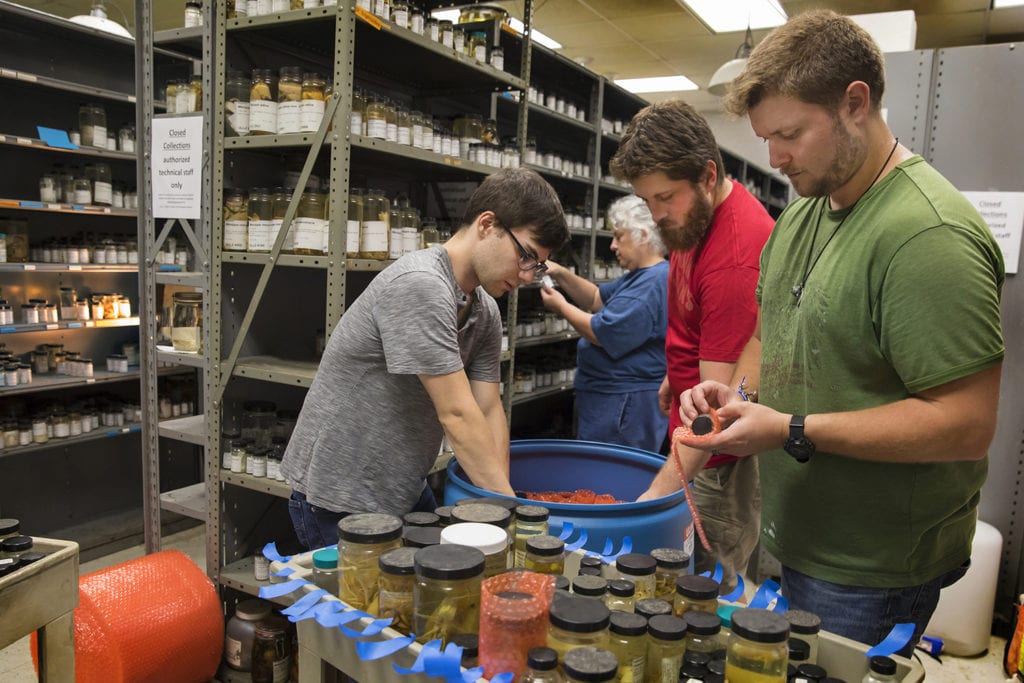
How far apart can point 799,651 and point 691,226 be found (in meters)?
1.28

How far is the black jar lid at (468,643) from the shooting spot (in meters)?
0.89

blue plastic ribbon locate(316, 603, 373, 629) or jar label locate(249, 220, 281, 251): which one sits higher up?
jar label locate(249, 220, 281, 251)

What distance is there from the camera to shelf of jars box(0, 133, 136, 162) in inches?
149

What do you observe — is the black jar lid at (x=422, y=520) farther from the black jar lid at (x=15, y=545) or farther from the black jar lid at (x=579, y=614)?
the black jar lid at (x=15, y=545)

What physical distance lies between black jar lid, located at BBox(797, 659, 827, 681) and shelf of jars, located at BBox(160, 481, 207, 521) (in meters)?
2.37

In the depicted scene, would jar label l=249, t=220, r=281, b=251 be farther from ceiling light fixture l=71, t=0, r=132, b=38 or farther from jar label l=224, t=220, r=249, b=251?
ceiling light fixture l=71, t=0, r=132, b=38

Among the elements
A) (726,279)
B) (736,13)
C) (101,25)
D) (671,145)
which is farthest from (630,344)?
(736,13)

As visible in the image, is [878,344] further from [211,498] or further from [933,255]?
[211,498]

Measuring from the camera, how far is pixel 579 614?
86 cm

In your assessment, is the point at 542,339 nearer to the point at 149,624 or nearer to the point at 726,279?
the point at 726,279

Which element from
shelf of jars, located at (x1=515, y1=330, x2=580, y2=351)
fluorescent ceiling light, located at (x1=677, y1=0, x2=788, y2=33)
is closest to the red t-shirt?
shelf of jars, located at (x1=515, y1=330, x2=580, y2=351)

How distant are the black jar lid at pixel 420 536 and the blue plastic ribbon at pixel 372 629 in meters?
0.13

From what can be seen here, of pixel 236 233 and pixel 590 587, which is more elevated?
pixel 236 233

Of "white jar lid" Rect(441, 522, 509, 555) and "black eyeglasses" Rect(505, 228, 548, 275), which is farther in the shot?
"black eyeglasses" Rect(505, 228, 548, 275)
